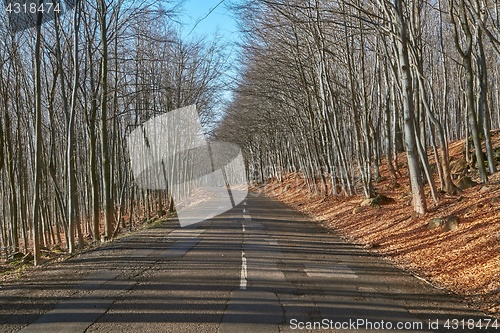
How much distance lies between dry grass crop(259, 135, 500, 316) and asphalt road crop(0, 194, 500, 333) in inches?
18.8

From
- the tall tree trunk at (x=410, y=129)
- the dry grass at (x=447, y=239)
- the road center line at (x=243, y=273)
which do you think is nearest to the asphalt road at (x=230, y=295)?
the road center line at (x=243, y=273)

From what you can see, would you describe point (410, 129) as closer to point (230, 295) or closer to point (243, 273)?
point (243, 273)

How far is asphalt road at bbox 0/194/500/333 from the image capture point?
579 cm

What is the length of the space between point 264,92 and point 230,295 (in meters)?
21.0

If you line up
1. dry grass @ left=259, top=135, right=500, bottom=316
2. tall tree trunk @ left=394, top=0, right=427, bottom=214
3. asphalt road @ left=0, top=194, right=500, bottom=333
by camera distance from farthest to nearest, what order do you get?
tall tree trunk @ left=394, top=0, right=427, bottom=214, dry grass @ left=259, top=135, right=500, bottom=316, asphalt road @ left=0, top=194, right=500, bottom=333

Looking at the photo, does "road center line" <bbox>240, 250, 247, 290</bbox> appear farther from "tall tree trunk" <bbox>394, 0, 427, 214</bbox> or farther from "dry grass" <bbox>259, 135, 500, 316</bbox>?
"tall tree trunk" <bbox>394, 0, 427, 214</bbox>

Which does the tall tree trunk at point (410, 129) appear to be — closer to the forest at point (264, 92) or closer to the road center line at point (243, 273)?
the forest at point (264, 92)

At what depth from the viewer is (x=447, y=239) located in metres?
10.6

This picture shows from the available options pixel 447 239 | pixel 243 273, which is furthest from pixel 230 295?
pixel 447 239

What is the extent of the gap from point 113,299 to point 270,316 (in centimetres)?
254

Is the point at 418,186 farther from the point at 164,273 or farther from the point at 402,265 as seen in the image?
the point at 164,273

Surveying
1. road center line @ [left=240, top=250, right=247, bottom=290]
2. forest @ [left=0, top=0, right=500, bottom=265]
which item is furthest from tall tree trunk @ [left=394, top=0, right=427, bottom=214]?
road center line @ [left=240, top=250, right=247, bottom=290]

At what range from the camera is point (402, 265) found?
9.59 metres

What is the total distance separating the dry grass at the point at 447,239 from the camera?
24.7 feet
